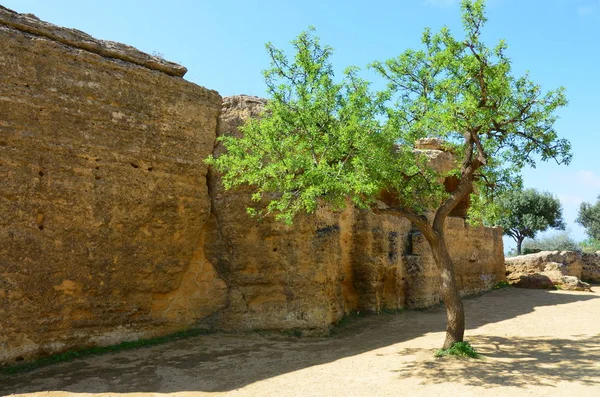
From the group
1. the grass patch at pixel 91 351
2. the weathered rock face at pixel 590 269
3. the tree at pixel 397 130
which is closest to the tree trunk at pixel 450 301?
the tree at pixel 397 130

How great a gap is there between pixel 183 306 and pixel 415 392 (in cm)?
567

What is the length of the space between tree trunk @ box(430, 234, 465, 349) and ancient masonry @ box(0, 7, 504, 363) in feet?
9.35

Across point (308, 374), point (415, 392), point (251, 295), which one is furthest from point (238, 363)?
point (415, 392)

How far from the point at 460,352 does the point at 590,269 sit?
1653 centimetres

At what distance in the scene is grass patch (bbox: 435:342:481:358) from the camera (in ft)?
27.2

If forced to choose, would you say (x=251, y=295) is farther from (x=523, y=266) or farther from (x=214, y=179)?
(x=523, y=266)

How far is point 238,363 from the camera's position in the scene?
28.6 ft

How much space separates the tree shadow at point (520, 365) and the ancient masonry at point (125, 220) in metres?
3.35

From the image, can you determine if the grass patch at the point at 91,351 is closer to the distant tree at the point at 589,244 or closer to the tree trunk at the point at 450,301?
the tree trunk at the point at 450,301

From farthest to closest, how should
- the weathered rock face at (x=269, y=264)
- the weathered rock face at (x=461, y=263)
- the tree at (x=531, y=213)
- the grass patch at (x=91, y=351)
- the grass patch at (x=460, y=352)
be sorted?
the tree at (x=531, y=213)
the weathered rock face at (x=461, y=263)
the weathered rock face at (x=269, y=264)
the grass patch at (x=460, y=352)
the grass patch at (x=91, y=351)

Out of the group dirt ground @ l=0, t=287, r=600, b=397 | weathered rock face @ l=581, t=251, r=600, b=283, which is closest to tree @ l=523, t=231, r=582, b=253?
weathered rock face @ l=581, t=251, r=600, b=283

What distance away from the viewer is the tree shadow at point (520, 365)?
6.95 m

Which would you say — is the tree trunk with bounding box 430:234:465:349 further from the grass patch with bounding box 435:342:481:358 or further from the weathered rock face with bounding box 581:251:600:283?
the weathered rock face with bounding box 581:251:600:283

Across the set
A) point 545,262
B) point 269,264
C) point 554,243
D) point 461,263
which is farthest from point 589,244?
point 269,264
